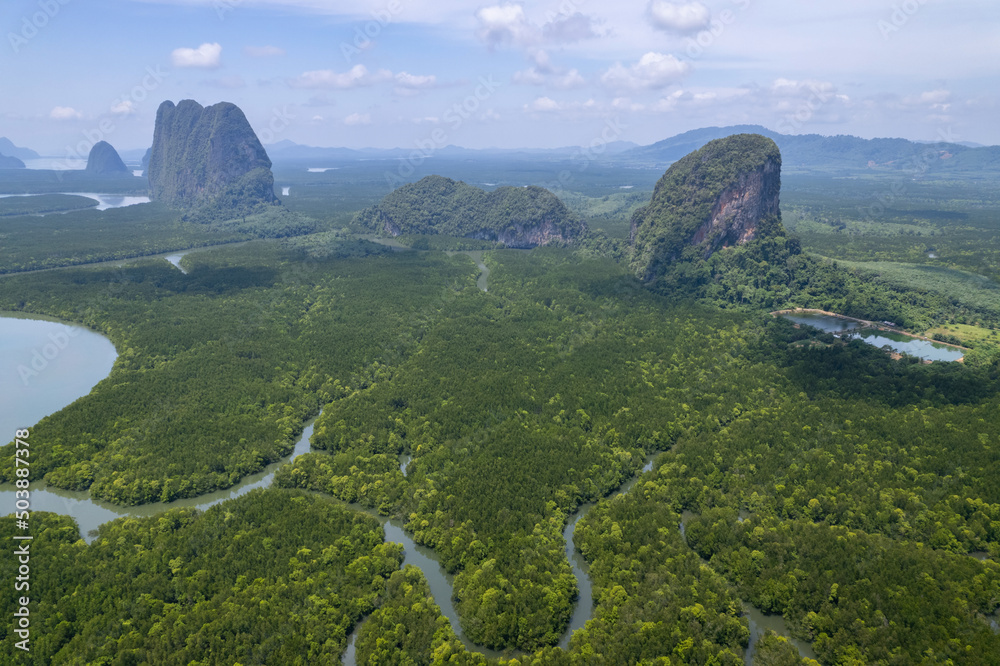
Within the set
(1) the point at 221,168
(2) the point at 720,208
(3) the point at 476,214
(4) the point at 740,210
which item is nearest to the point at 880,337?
(4) the point at 740,210

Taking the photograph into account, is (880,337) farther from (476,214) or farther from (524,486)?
(476,214)

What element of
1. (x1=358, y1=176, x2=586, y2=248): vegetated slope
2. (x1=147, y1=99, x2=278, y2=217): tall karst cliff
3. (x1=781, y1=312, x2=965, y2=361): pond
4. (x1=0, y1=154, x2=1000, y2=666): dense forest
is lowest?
(x1=0, y1=154, x2=1000, y2=666): dense forest

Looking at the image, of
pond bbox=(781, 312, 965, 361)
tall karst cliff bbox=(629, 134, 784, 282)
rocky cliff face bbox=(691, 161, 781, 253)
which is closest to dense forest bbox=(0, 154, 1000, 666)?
pond bbox=(781, 312, 965, 361)

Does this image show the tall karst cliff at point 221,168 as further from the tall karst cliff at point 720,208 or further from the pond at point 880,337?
the pond at point 880,337

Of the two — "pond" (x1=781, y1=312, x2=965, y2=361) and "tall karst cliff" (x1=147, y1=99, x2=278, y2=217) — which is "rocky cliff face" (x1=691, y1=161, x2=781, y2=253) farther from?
"tall karst cliff" (x1=147, y1=99, x2=278, y2=217)

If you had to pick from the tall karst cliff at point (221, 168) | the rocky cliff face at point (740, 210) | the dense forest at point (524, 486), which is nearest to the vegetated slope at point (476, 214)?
the rocky cliff face at point (740, 210)

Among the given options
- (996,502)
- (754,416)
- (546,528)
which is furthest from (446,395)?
(996,502)

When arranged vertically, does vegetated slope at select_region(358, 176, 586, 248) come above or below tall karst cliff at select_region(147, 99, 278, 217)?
below
